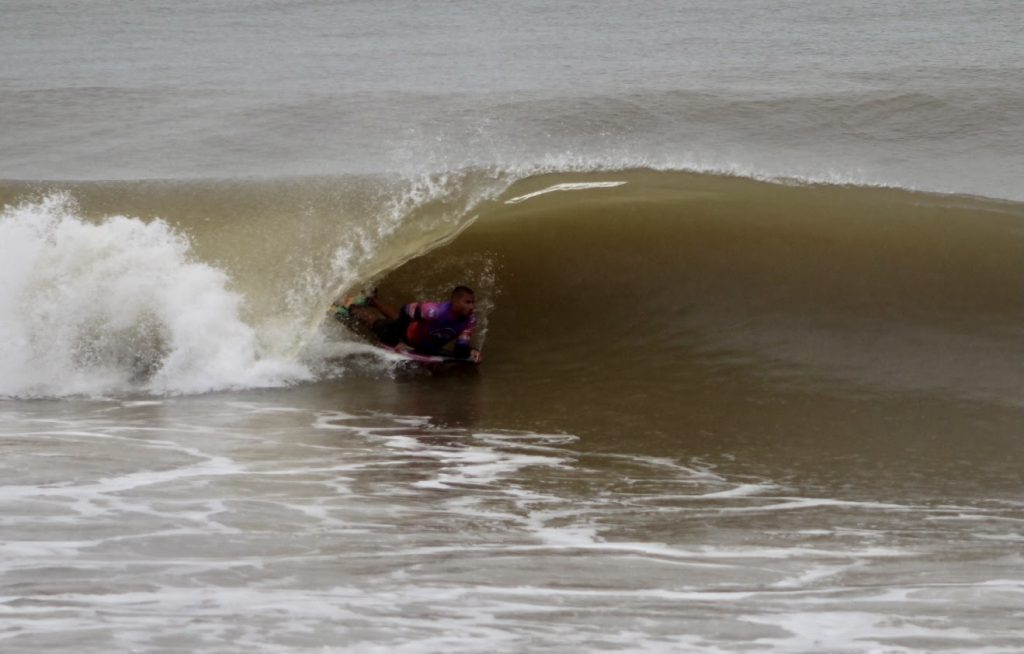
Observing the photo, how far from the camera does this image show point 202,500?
5660 mm

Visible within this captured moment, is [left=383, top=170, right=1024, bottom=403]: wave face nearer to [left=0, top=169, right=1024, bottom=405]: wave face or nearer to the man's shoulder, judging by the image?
[left=0, top=169, right=1024, bottom=405]: wave face

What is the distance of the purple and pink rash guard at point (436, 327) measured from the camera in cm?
859

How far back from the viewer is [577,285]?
9.70 m

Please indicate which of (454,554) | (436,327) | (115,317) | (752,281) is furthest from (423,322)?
(454,554)

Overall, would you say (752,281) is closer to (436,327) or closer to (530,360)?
(530,360)

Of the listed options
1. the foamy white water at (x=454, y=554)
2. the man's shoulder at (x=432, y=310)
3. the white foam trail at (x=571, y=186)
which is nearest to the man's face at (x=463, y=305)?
the man's shoulder at (x=432, y=310)

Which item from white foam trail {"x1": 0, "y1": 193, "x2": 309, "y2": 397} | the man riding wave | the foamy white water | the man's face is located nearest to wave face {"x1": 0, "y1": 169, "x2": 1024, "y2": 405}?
white foam trail {"x1": 0, "y1": 193, "x2": 309, "y2": 397}

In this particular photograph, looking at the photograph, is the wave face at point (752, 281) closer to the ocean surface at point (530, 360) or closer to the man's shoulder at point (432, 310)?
the ocean surface at point (530, 360)

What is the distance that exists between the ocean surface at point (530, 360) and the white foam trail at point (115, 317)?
26mm

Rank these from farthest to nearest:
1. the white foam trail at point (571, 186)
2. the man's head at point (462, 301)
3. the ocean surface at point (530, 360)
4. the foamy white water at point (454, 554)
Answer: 1. the white foam trail at point (571, 186)
2. the man's head at point (462, 301)
3. the ocean surface at point (530, 360)
4. the foamy white water at point (454, 554)

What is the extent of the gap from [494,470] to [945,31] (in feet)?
51.2

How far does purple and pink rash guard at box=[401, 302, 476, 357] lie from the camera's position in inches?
338

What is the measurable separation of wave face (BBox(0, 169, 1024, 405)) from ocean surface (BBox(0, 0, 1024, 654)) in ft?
0.11

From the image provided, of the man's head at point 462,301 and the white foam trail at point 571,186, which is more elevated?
the white foam trail at point 571,186
